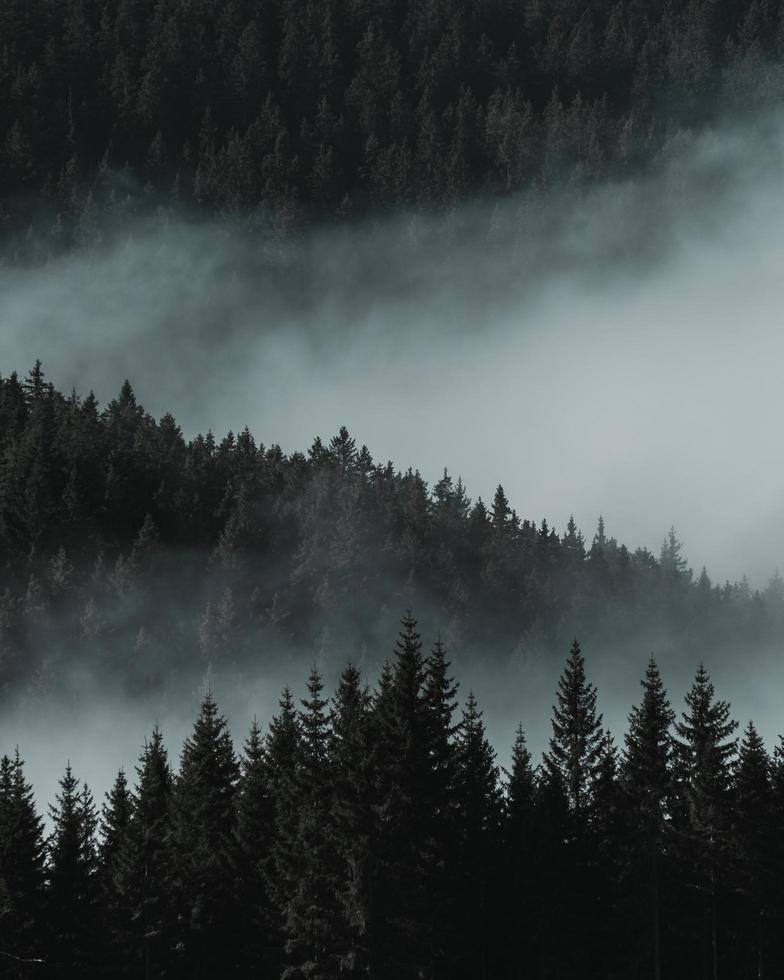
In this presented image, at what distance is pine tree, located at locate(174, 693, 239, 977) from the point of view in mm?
72125

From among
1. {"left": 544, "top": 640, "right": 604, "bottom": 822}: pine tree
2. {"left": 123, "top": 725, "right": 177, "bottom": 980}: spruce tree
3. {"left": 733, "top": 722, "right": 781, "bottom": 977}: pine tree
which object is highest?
{"left": 544, "top": 640, "right": 604, "bottom": 822}: pine tree

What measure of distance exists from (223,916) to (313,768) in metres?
7.66

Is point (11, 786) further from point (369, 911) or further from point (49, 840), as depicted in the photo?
point (369, 911)

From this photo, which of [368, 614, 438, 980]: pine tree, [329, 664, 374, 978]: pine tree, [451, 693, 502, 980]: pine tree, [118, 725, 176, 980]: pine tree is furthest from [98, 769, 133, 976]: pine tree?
[451, 693, 502, 980]: pine tree

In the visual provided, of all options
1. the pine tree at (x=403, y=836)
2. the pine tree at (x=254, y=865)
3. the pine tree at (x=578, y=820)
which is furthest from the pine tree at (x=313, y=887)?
the pine tree at (x=578, y=820)

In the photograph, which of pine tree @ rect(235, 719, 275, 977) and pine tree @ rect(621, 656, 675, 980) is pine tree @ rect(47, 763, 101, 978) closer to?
pine tree @ rect(235, 719, 275, 977)

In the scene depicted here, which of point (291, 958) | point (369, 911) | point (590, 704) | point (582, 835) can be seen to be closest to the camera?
point (369, 911)

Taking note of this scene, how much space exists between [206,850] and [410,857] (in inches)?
509

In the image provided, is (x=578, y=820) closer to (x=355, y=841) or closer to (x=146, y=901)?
(x=355, y=841)

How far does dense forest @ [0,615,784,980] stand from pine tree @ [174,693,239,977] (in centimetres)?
10

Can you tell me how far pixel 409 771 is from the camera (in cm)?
6631

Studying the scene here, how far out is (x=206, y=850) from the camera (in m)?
74.6

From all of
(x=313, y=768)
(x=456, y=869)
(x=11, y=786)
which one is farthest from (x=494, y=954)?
(x=11, y=786)

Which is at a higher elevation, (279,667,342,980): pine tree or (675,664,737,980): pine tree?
(675,664,737,980): pine tree
